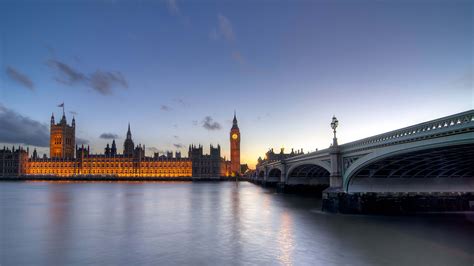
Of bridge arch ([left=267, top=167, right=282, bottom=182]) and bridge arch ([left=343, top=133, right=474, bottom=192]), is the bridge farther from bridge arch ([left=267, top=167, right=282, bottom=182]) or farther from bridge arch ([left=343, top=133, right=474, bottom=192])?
bridge arch ([left=267, top=167, right=282, bottom=182])

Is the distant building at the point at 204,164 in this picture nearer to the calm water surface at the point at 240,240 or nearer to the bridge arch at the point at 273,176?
the bridge arch at the point at 273,176

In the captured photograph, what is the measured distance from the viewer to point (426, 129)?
896 inches

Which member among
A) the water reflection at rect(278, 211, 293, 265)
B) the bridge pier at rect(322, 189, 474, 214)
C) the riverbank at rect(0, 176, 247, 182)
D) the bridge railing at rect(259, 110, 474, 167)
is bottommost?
the riverbank at rect(0, 176, 247, 182)

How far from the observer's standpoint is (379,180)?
34.3 metres

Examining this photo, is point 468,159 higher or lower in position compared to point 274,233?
higher

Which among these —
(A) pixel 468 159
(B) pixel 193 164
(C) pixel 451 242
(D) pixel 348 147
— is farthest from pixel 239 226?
(B) pixel 193 164

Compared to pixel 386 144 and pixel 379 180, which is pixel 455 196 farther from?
pixel 386 144

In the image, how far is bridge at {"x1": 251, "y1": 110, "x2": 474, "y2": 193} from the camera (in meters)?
22.6

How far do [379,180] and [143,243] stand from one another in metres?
23.5

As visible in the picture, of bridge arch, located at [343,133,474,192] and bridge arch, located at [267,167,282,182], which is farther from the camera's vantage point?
bridge arch, located at [267,167,282,182]

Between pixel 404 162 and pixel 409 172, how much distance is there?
513 cm

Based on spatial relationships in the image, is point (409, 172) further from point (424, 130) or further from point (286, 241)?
point (286, 241)

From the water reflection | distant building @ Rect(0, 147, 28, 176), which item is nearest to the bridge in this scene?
the water reflection

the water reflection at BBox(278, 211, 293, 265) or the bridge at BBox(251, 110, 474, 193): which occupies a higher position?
the bridge at BBox(251, 110, 474, 193)
